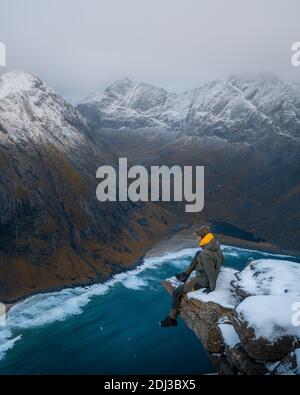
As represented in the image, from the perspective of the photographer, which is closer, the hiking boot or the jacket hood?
the jacket hood

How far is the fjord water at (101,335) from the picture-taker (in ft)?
169

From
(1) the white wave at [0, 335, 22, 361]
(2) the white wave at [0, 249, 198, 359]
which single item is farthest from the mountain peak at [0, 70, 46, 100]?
(1) the white wave at [0, 335, 22, 361]

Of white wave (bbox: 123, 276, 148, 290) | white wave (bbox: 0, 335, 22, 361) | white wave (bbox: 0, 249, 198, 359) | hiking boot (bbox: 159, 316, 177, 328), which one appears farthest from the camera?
white wave (bbox: 123, 276, 148, 290)

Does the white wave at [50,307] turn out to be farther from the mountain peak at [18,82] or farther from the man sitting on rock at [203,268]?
the mountain peak at [18,82]

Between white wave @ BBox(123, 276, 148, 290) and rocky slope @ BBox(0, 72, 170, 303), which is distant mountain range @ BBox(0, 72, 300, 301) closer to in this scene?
rocky slope @ BBox(0, 72, 170, 303)

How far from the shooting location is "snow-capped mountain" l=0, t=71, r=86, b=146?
129 meters

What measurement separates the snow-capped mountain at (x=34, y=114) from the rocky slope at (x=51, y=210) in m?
0.41

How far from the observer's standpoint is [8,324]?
72.3 metres

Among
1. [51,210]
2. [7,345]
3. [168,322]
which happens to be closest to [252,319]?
[168,322]

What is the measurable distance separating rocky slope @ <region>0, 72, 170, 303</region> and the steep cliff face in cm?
7662

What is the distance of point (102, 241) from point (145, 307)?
41.5 m

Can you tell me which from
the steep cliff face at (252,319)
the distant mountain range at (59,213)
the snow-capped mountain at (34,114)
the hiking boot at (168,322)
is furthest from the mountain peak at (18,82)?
the steep cliff face at (252,319)

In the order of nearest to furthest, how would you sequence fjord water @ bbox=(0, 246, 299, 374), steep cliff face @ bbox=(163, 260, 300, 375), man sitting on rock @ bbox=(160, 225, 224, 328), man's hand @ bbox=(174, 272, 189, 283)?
steep cliff face @ bbox=(163, 260, 300, 375) < man sitting on rock @ bbox=(160, 225, 224, 328) < man's hand @ bbox=(174, 272, 189, 283) < fjord water @ bbox=(0, 246, 299, 374)
